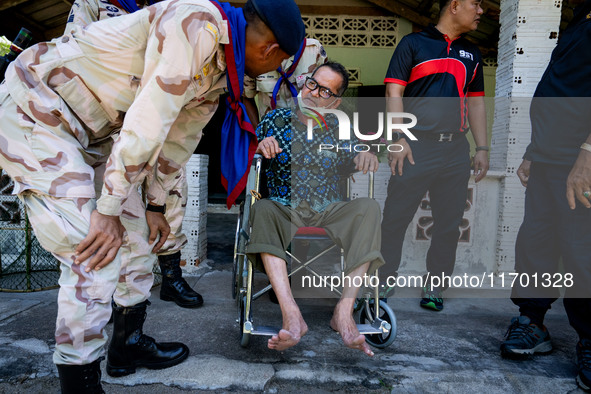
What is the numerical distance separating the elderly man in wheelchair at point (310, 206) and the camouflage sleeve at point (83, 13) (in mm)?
1197

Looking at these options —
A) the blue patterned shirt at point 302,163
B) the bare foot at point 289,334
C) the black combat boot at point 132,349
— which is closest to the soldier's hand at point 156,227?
the black combat boot at point 132,349

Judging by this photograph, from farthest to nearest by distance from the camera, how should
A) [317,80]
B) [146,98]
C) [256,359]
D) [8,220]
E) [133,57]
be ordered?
[8,220], [317,80], [256,359], [133,57], [146,98]

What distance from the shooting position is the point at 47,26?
22.2ft

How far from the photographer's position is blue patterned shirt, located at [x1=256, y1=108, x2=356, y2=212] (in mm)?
2533

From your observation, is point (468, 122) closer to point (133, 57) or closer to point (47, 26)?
point (133, 57)

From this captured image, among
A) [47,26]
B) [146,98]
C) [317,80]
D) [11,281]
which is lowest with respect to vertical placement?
[11,281]

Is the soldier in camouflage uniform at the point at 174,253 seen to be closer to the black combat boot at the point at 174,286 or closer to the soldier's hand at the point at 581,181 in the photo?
the black combat boot at the point at 174,286

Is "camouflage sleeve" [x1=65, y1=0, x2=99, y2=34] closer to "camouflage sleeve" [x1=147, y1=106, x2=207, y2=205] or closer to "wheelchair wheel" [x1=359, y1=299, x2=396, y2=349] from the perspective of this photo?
"camouflage sleeve" [x1=147, y1=106, x2=207, y2=205]

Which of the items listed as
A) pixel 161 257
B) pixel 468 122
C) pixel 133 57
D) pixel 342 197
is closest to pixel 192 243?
pixel 161 257

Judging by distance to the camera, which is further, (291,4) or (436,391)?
(436,391)

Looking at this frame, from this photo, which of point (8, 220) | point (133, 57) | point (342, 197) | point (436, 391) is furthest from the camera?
point (8, 220)

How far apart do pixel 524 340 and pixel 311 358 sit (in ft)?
3.85

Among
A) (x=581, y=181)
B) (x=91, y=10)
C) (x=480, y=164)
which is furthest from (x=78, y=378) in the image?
(x=480, y=164)

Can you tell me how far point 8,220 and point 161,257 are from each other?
5.27 ft
